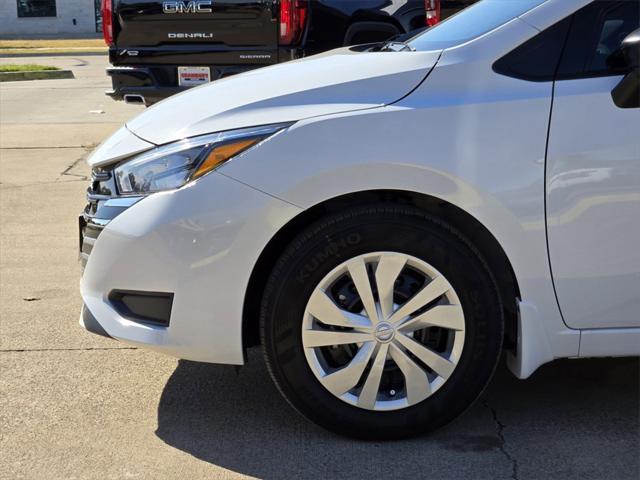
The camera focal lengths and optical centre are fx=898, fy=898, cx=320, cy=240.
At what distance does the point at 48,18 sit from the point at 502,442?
137 ft

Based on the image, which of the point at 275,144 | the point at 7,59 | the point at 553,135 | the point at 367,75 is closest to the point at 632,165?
the point at 553,135

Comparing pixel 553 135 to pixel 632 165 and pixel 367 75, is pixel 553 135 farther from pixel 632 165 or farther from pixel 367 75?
pixel 367 75

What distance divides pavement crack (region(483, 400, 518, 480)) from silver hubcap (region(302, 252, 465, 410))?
13.5 inches

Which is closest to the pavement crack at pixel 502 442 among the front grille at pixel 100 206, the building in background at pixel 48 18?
the front grille at pixel 100 206

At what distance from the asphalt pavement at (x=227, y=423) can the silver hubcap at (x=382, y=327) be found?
257mm

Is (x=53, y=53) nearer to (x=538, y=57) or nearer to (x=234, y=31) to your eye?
(x=234, y=31)

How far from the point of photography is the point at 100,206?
340 cm

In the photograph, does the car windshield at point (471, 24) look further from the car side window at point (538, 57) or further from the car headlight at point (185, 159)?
the car headlight at point (185, 159)

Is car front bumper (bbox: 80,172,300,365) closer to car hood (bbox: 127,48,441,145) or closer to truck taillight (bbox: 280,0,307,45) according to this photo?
car hood (bbox: 127,48,441,145)

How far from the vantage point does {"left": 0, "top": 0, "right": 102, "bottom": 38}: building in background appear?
134 ft

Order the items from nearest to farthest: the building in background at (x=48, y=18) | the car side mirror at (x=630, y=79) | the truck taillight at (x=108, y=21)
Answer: the car side mirror at (x=630, y=79)
the truck taillight at (x=108, y=21)
the building in background at (x=48, y=18)

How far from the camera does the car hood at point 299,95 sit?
3.18 meters

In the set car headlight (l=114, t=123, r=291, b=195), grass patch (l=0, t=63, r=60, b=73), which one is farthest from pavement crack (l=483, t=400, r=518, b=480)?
grass patch (l=0, t=63, r=60, b=73)

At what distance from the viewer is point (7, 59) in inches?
1040
